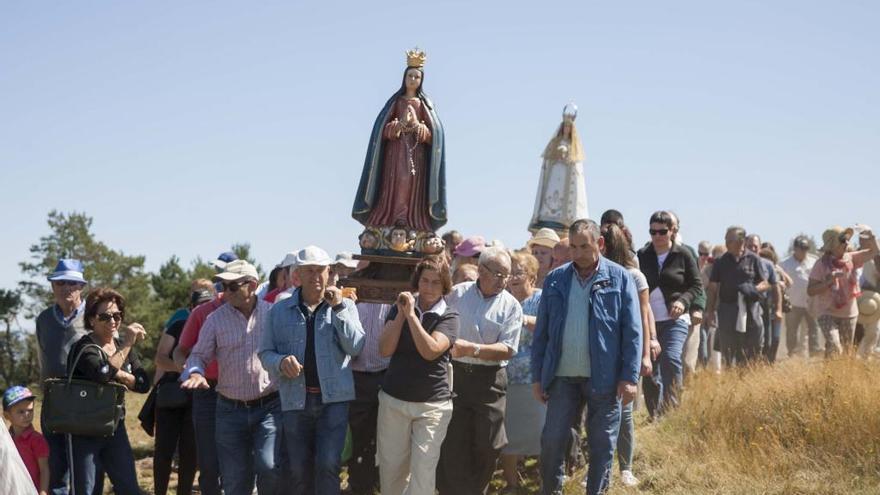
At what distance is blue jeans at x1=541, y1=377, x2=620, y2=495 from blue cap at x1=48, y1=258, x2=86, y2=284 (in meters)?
3.55

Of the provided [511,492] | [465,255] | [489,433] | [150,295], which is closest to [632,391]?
[489,433]

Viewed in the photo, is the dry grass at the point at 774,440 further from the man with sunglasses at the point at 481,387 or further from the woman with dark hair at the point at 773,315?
the woman with dark hair at the point at 773,315

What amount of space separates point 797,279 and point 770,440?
7.29 metres

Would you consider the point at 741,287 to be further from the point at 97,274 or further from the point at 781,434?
the point at 97,274

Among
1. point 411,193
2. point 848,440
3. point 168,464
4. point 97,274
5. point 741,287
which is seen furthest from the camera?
point 97,274

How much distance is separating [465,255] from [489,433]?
2134mm

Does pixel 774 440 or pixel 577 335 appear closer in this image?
pixel 577 335

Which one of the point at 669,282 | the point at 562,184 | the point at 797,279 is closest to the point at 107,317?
the point at 669,282

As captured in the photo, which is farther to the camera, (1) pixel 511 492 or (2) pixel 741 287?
(2) pixel 741 287

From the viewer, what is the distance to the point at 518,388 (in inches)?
297

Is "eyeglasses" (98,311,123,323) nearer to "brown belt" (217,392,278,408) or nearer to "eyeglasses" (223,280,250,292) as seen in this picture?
"eyeglasses" (223,280,250,292)

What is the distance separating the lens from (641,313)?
686cm

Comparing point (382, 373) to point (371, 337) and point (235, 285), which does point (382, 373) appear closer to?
point (371, 337)

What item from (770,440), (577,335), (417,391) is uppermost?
(577,335)
